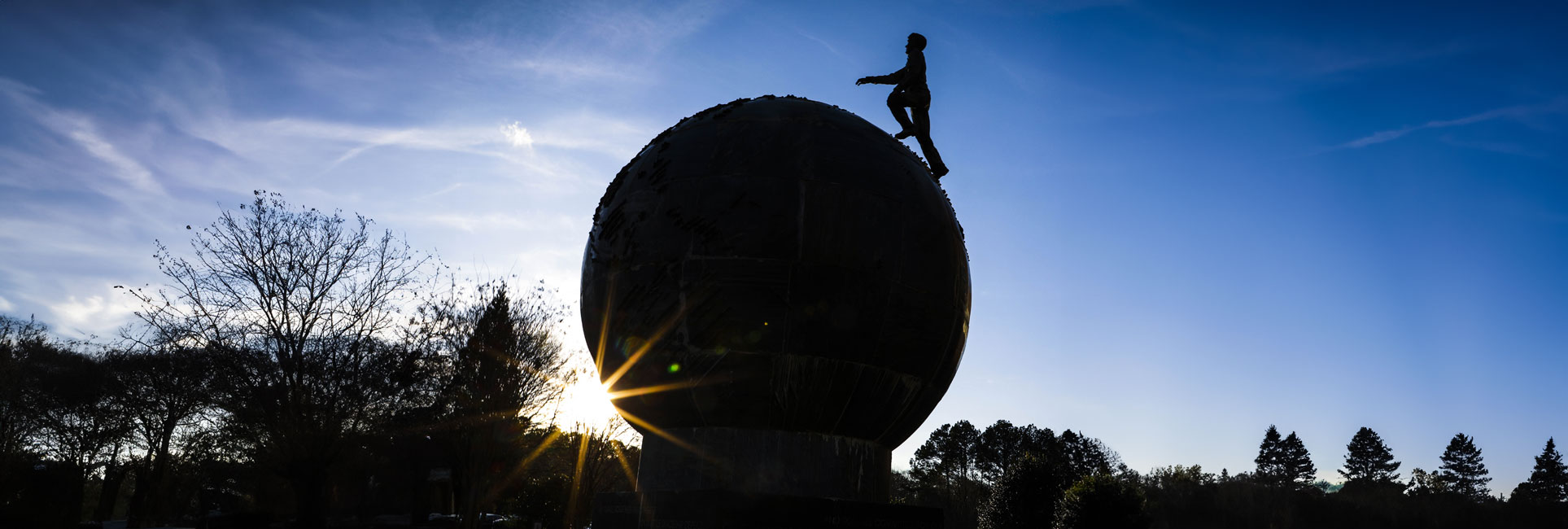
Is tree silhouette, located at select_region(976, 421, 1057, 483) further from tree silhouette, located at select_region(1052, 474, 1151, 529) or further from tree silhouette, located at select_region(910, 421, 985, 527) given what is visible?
tree silhouette, located at select_region(1052, 474, 1151, 529)

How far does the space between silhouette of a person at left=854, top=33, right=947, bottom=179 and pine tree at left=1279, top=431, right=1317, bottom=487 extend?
105 meters

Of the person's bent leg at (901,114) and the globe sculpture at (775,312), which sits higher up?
the person's bent leg at (901,114)

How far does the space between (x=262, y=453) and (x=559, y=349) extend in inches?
408

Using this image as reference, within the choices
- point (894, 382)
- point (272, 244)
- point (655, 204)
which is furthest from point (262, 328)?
point (894, 382)

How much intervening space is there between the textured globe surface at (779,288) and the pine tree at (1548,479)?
10161cm

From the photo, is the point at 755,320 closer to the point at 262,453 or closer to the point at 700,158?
the point at 700,158

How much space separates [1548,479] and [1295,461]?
21994 mm

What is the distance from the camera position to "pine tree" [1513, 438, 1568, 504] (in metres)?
83.1

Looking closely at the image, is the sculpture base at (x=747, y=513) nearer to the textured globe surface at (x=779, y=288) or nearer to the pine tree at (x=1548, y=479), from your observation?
the textured globe surface at (x=779, y=288)

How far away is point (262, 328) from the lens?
89.6ft

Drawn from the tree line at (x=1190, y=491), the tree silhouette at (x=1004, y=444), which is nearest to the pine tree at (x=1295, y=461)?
the tree line at (x=1190, y=491)

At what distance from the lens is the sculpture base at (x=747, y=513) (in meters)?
8.31

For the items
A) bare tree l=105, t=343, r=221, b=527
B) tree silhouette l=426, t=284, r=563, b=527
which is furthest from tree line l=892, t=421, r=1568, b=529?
bare tree l=105, t=343, r=221, b=527

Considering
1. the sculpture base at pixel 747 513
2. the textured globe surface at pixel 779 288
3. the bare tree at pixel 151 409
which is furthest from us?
the bare tree at pixel 151 409
